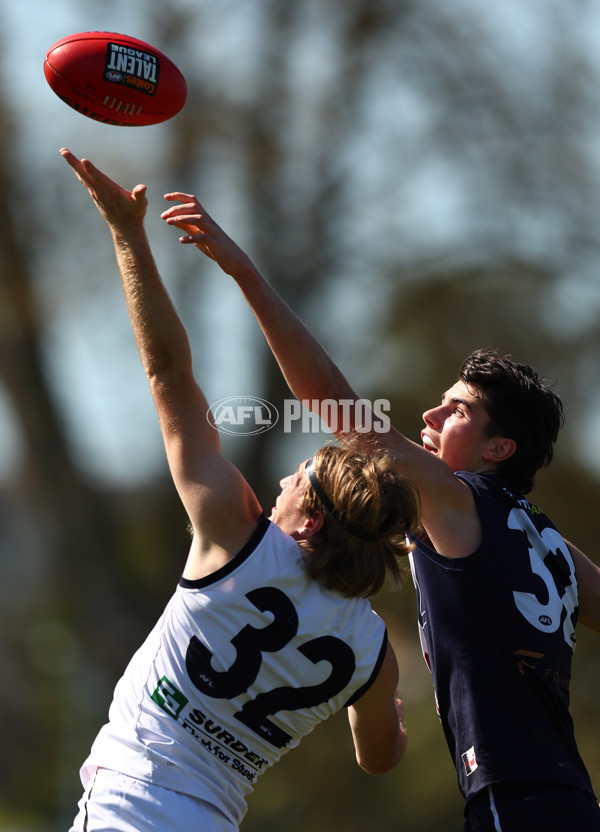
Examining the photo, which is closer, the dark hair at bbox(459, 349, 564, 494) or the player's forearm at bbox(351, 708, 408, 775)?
the player's forearm at bbox(351, 708, 408, 775)

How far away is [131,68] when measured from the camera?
3.98 meters

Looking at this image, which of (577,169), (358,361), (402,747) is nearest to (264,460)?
(358,361)

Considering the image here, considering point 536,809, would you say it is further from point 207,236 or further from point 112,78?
point 112,78

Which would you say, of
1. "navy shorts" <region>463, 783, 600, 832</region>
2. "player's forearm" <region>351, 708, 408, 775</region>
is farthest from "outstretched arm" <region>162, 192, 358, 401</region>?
"navy shorts" <region>463, 783, 600, 832</region>

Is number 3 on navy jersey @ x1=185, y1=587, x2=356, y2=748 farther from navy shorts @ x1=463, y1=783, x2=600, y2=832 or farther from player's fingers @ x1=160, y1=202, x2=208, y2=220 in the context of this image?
player's fingers @ x1=160, y1=202, x2=208, y2=220

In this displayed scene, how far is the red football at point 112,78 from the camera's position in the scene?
13.0 ft

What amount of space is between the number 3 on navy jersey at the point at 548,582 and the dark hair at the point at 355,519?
630 mm

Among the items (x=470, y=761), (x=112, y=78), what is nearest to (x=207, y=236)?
(x=112, y=78)

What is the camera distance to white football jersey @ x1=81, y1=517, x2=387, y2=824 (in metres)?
2.63

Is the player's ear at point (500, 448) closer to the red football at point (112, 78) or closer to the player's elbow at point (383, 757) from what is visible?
the player's elbow at point (383, 757)

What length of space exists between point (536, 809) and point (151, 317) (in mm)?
1850

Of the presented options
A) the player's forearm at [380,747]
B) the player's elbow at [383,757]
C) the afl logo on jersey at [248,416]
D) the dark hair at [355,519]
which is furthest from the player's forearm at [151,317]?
the afl logo on jersey at [248,416]

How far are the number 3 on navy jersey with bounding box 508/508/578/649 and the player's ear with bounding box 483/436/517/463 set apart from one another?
0.21 metres

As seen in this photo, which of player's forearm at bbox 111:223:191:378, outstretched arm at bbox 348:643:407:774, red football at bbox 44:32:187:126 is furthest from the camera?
red football at bbox 44:32:187:126
